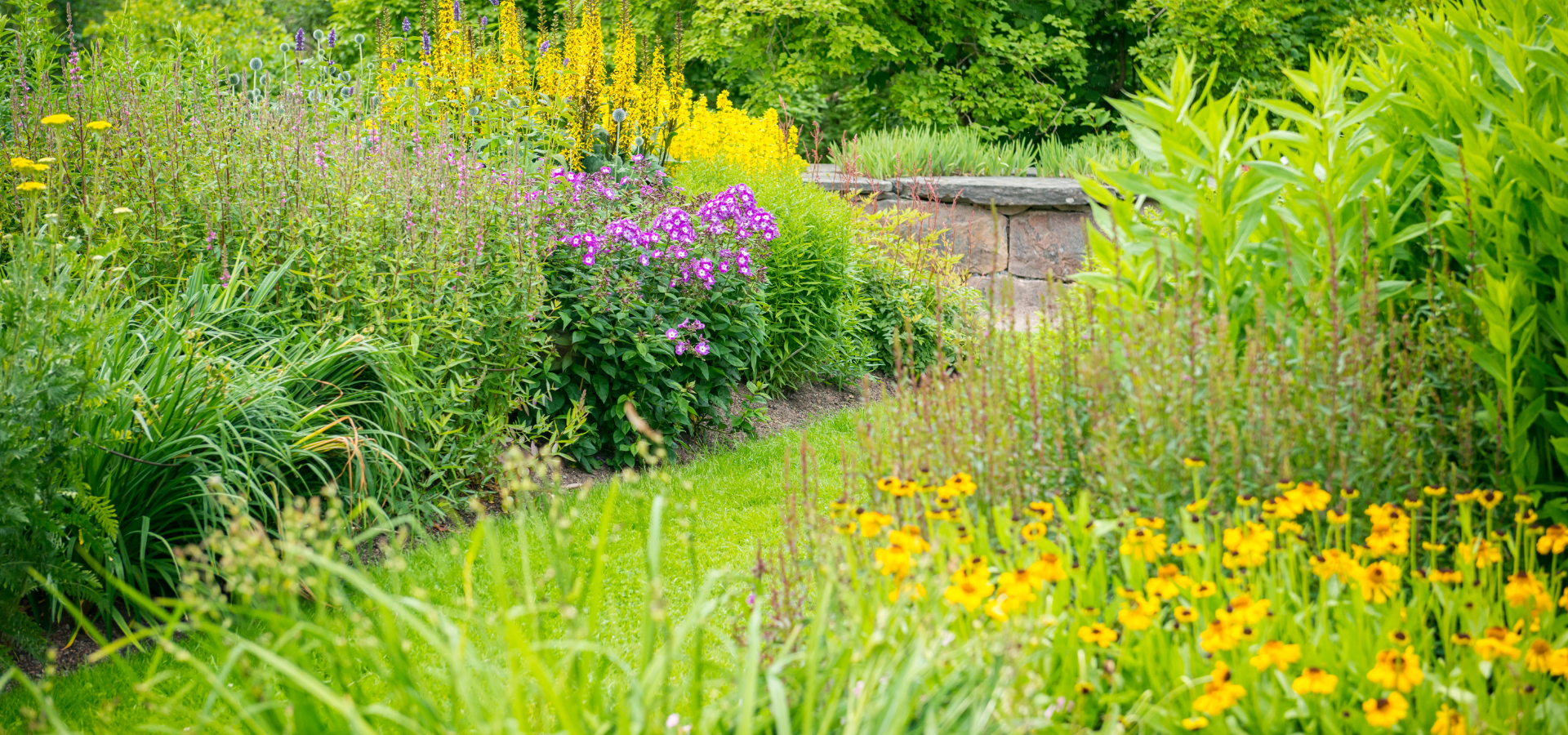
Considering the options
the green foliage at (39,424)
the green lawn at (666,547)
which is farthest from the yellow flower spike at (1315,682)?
the green foliage at (39,424)

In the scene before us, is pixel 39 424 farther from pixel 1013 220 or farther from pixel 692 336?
pixel 1013 220

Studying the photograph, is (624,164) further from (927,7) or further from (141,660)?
(927,7)

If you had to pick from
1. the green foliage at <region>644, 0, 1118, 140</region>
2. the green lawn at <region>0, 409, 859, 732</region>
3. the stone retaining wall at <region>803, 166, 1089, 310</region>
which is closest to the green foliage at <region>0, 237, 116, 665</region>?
the green lawn at <region>0, 409, 859, 732</region>

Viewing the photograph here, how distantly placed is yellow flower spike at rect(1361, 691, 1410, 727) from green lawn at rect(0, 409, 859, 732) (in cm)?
127

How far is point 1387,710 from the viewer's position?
154cm

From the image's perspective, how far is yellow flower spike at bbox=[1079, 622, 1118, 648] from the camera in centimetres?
176

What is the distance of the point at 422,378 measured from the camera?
156 inches

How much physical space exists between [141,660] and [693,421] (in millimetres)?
2666

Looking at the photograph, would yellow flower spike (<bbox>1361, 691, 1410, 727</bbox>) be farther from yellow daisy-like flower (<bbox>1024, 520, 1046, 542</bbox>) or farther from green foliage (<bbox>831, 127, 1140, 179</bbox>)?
green foliage (<bbox>831, 127, 1140, 179</bbox>)

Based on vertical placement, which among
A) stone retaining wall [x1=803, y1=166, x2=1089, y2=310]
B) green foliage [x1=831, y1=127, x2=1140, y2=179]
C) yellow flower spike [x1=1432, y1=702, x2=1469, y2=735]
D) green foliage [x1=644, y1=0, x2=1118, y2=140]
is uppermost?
green foliage [x1=644, y1=0, x2=1118, y2=140]

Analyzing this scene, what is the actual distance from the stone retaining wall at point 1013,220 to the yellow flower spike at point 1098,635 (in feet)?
22.7

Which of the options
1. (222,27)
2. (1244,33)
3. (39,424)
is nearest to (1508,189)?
(39,424)

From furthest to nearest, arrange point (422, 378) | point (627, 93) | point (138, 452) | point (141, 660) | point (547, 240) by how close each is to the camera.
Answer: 1. point (627, 93)
2. point (547, 240)
3. point (422, 378)
4. point (138, 452)
5. point (141, 660)

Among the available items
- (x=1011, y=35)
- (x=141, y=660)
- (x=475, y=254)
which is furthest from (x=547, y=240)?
(x=1011, y=35)
